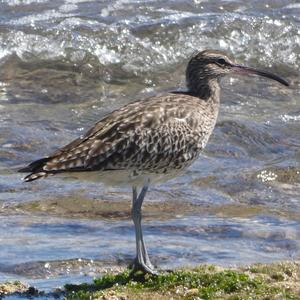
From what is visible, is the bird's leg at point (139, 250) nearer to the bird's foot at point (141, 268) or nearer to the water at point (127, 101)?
the bird's foot at point (141, 268)

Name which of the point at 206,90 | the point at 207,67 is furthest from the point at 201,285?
the point at 207,67

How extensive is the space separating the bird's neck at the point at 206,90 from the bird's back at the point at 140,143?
22.6 inches

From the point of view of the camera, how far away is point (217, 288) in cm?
745

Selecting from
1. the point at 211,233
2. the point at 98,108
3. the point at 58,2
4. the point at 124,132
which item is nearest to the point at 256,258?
the point at 211,233

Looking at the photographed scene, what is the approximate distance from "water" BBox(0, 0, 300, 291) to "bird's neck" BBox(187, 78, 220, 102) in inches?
47.8

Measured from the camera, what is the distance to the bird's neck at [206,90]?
916cm

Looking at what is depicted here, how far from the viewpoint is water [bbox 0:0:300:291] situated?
9.40 metres

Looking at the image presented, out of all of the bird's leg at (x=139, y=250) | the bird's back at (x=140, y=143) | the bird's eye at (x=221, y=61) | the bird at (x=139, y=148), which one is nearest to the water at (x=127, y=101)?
the bird's leg at (x=139, y=250)

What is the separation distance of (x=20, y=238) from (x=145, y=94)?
620 cm

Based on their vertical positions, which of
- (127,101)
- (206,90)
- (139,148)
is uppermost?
(206,90)

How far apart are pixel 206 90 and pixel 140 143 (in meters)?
1.20

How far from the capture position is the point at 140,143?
820cm

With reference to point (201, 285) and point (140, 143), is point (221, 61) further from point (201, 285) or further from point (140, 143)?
point (201, 285)

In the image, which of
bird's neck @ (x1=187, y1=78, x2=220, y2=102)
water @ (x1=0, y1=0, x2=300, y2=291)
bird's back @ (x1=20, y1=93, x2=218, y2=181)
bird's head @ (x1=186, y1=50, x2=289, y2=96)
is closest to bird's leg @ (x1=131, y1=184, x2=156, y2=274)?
bird's back @ (x1=20, y1=93, x2=218, y2=181)
